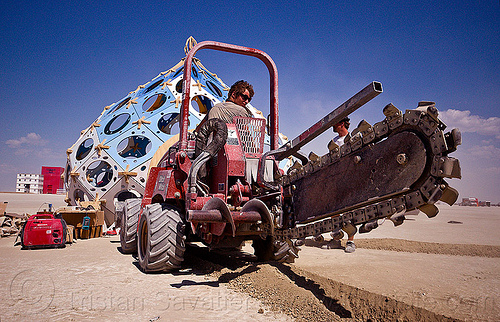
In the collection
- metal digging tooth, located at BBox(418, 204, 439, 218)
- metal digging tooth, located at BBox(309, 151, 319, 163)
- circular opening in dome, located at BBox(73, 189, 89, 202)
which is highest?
metal digging tooth, located at BBox(309, 151, 319, 163)

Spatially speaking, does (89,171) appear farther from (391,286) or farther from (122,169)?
(391,286)

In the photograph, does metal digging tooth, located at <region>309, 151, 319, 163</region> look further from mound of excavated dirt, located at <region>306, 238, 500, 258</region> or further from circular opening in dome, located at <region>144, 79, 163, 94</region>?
circular opening in dome, located at <region>144, 79, 163, 94</region>

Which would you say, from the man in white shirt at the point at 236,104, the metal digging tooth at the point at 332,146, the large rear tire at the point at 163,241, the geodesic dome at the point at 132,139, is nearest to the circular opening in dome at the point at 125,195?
the geodesic dome at the point at 132,139

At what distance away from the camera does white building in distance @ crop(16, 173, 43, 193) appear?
263 feet

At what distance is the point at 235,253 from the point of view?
6.96 metres

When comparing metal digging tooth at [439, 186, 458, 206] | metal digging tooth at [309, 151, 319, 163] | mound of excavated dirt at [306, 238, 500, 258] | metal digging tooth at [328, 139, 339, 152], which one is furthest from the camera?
mound of excavated dirt at [306, 238, 500, 258]

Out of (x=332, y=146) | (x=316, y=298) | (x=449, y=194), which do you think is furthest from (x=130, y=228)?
(x=449, y=194)

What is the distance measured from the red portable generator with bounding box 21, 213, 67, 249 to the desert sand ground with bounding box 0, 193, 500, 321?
0.76 metres

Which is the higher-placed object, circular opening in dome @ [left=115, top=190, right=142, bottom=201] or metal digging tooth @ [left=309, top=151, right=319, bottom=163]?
metal digging tooth @ [left=309, top=151, right=319, bottom=163]

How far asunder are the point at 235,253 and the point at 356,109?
16.2 feet

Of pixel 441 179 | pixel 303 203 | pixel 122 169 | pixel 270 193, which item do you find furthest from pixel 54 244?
pixel 441 179

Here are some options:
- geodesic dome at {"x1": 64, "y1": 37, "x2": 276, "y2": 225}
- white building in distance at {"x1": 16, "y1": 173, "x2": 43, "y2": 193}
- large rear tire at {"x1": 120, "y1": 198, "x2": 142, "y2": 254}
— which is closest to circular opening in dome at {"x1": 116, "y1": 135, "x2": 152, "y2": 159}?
geodesic dome at {"x1": 64, "y1": 37, "x2": 276, "y2": 225}

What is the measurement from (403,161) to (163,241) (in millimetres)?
3415

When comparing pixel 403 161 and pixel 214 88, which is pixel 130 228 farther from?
pixel 214 88
